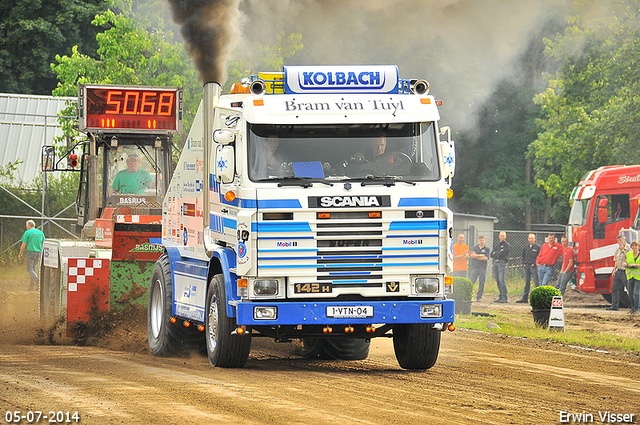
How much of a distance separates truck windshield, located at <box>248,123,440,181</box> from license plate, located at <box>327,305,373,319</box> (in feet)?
4.62

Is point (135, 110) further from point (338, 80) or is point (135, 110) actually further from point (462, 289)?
point (462, 289)

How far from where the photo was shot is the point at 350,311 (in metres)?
10.1

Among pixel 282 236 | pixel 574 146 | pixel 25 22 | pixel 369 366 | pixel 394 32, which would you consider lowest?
pixel 369 366

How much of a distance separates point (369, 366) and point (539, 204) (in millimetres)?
41196

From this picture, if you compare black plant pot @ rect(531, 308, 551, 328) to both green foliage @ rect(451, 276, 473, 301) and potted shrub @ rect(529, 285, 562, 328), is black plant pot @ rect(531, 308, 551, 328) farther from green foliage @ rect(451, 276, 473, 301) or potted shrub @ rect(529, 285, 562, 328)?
green foliage @ rect(451, 276, 473, 301)

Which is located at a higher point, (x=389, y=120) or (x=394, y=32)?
(x=394, y=32)

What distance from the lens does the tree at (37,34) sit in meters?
41.9

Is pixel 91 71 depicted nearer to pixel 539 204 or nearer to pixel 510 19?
pixel 510 19

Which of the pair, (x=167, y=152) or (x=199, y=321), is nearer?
(x=199, y=321)

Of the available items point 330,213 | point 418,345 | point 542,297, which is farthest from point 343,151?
point 542,297

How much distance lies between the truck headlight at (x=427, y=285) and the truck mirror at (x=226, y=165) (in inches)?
93.5

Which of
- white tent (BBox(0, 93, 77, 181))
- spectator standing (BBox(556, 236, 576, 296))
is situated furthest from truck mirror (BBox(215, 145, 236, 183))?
white tent (BBox(0, 93, 77, 181))

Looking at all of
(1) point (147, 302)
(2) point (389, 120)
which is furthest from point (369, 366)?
(1) point (147, 302)

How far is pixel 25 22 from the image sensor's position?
4147 cm
